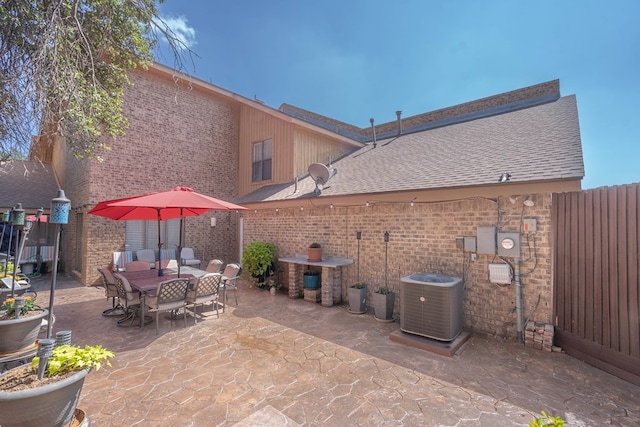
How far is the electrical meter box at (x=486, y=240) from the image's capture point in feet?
16.9

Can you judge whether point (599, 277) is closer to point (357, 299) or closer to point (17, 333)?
point (357, 299)

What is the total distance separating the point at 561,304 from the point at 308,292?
5229mm

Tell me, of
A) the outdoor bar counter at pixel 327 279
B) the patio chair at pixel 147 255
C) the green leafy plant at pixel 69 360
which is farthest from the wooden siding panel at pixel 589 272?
the patio chair at pixel 147 255

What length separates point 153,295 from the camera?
5.82 m

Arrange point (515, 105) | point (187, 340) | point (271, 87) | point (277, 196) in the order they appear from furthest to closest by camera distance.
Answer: point (271, 87), point (515, 105), point (277, 196), point (187, 340)

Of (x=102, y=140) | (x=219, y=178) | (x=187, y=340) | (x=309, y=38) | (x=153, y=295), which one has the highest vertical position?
(x=309, y=38)

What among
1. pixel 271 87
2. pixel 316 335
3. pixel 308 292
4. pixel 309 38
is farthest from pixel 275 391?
pixel 271 87

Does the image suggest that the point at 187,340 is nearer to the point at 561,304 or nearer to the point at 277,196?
the point at 277,196

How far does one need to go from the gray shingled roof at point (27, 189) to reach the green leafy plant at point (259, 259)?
10.0 metres

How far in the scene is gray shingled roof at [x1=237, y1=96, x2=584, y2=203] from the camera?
17.1 feet

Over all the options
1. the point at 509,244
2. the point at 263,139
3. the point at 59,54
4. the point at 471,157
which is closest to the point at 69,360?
the point at 59,54

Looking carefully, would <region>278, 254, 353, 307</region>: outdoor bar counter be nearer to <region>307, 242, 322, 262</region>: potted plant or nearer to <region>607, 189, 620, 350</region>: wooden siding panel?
<region>307, 242, 322, 262</region>: potted plant

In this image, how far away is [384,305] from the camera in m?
6.05

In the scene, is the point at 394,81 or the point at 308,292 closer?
the point at 308,292
